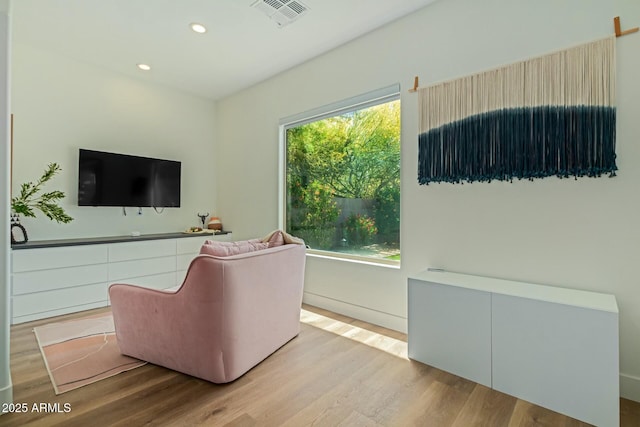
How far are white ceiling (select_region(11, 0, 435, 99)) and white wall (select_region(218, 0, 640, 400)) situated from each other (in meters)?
0.25

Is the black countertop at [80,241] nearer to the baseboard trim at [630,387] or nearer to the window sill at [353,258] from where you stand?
the window sill at [353,258]

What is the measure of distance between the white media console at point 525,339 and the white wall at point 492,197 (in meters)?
0.19

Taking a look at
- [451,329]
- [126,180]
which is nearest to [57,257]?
[126,180]

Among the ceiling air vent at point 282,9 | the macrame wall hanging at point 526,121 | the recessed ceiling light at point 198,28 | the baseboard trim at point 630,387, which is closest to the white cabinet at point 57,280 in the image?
the recessed ceiling light at point 198,28

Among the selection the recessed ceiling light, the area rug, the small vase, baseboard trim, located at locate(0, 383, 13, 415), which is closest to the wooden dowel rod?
the recessed ceiling light

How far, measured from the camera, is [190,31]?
285cm

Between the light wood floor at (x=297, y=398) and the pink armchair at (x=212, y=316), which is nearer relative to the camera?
the light wood floor at (x=297, y=398)

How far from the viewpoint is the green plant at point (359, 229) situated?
9.86 ft

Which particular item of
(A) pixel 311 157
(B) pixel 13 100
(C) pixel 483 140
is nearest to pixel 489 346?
(C) pixel 483 140

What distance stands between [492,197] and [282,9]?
2210 millimetres

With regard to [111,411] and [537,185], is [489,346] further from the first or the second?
[111,411]

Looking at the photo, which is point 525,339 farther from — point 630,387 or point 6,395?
point 6,395

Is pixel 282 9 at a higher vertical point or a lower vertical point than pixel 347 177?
higher

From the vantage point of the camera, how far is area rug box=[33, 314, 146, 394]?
6.26 feet
